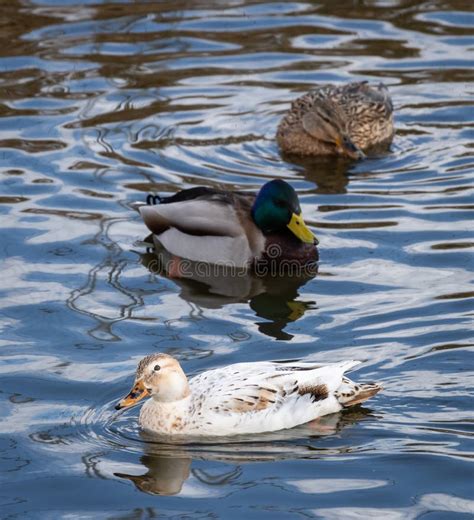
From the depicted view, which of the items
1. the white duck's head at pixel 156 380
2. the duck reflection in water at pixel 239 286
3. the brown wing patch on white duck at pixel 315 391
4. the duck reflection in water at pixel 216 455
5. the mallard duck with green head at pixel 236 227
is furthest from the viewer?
the mallard duck with green head at pixel 236 227

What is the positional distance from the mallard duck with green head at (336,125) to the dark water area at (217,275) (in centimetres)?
23

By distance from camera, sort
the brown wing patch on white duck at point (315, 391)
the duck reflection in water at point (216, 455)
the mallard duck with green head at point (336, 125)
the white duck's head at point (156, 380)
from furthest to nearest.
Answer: the mallard duck with green head at point (336, 125) < the brown wing patch on white duck at point (315, 391) < the white duck's head at point (156, 380) < the duck reflection in water at point (216, 455)

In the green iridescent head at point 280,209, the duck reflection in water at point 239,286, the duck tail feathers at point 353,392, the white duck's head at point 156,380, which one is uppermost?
the green iridescent head at point 280,209

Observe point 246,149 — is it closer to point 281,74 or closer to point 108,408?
point 281,74

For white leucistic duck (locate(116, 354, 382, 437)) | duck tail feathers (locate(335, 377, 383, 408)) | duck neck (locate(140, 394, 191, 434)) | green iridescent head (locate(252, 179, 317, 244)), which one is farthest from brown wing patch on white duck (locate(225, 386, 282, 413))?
green iridescent head (locate(252, 179, 317, 244))

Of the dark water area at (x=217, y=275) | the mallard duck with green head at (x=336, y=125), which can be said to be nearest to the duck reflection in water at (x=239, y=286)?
the dark water area at (x=217, y=275)

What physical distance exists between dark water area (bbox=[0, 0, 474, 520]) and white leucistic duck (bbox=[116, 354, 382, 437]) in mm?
134

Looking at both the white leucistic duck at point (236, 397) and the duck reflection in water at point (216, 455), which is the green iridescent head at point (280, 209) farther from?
the duck reflection in water at point (216, 455)

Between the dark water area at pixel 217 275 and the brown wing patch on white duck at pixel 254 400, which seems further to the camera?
the brown wing patch on white duck at pixel 254 400

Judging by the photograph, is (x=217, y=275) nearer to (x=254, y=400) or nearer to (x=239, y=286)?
(x=239, y=286)

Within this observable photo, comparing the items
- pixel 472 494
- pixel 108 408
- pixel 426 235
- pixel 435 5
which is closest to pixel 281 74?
pixel 435 5

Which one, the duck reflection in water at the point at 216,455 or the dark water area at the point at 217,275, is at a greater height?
the dark water area at the point at 217,275

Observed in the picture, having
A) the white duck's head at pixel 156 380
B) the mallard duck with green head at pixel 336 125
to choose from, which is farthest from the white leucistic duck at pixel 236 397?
the mallard duck with green head at pixel 336 125

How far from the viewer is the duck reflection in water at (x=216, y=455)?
7719mm
